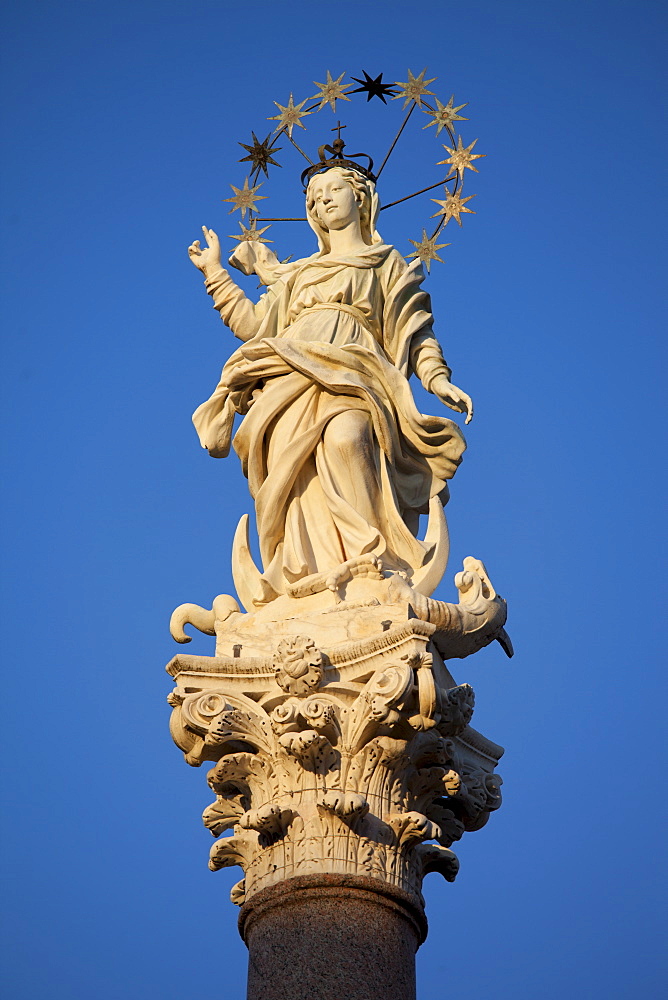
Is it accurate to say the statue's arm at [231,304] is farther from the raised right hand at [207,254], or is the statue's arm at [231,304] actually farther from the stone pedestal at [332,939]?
the stone pedestal at [332,939]

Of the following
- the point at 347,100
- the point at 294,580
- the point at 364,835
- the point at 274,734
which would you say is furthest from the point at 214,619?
the point at 347,100

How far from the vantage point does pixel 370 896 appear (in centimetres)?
1080

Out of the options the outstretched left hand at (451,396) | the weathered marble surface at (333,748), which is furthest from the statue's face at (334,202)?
the weathered marble surface at (333,748)

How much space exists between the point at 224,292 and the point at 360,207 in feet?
5.59

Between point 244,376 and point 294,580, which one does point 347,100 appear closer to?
point 244,376

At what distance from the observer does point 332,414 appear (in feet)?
43.7

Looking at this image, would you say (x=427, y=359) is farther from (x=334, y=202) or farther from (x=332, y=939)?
(x=332, y=939)

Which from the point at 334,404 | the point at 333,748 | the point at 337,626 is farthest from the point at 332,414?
the point at 333,748

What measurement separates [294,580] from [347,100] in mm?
6312

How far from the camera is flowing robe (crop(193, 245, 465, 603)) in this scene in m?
13.0

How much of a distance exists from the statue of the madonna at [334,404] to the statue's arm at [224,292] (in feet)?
0.04

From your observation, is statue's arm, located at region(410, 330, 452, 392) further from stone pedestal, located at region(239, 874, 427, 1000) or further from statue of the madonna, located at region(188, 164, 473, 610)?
stone pedestal, located at region(239, 874, 427, 1000)

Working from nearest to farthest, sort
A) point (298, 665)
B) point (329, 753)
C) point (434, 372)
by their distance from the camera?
1. point (329, 753)
2. point (298, 665)
3. point (434, 372)

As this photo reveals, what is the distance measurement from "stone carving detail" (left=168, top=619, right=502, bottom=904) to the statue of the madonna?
1.10 meters
